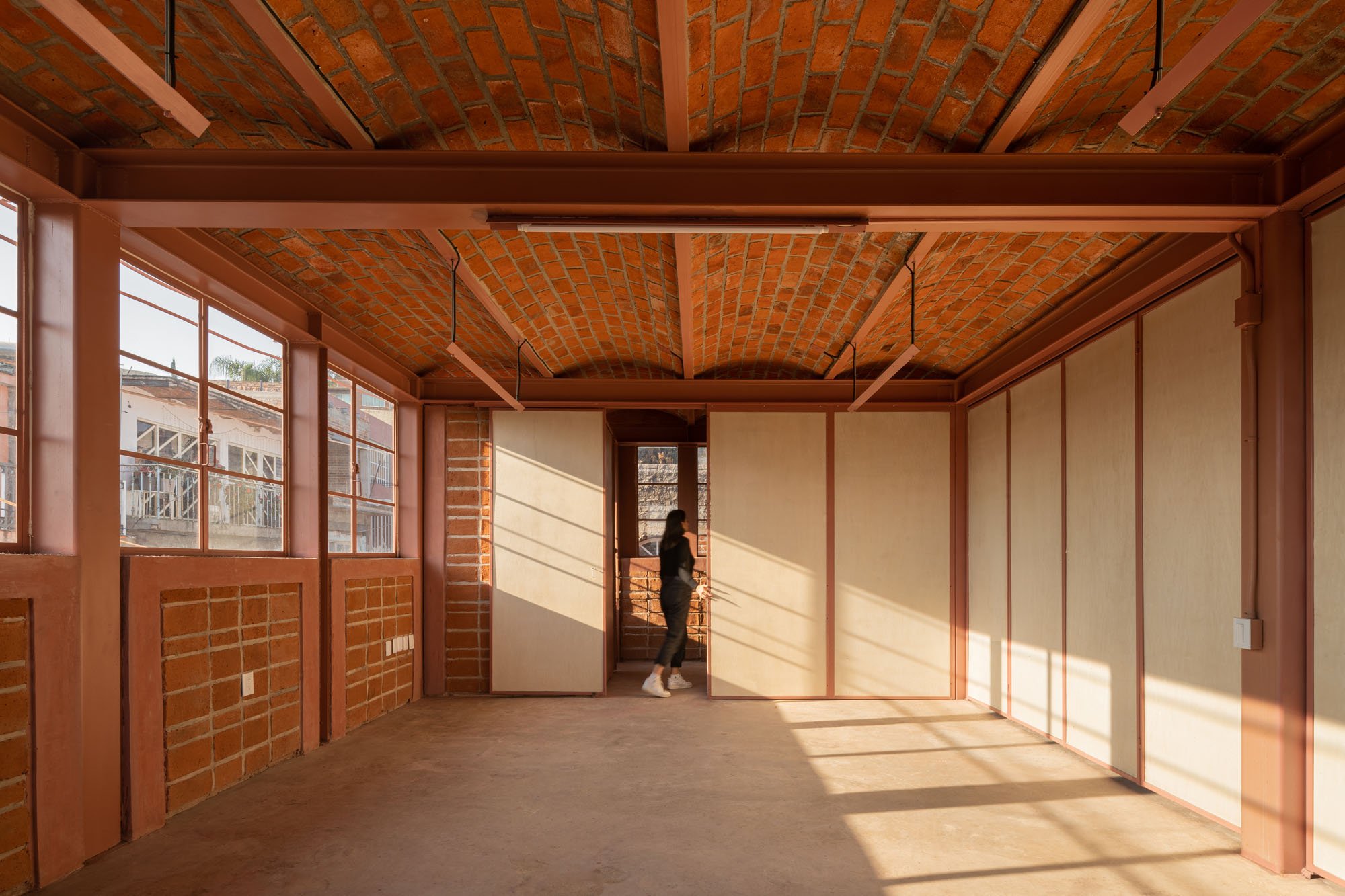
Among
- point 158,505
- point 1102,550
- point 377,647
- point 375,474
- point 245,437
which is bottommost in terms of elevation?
point 377,647

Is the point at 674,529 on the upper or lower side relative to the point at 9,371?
lower

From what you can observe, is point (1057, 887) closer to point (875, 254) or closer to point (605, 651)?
point (875, 254)

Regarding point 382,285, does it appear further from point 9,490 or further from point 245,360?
point 9,490

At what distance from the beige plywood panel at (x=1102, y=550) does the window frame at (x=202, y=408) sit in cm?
540

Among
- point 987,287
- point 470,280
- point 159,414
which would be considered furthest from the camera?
point 987,287

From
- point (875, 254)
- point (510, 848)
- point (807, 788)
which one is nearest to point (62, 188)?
point (510, 848)

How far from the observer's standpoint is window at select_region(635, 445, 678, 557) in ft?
37.1

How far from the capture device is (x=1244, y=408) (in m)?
4.08

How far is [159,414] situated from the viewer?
15.3 ft

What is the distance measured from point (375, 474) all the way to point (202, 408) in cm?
286

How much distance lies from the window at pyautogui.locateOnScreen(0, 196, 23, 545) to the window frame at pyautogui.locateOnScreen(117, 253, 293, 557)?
1.35 ft

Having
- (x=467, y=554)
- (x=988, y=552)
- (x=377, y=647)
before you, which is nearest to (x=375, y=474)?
(x=467, y=554)

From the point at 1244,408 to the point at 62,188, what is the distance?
17.3 ft

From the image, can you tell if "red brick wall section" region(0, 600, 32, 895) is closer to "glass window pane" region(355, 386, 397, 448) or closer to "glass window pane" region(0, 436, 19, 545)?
"glass window pane" region(0, 436, 19, 545)
